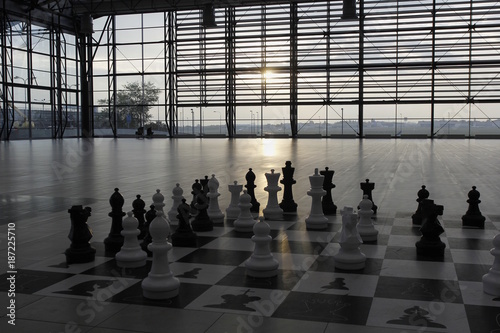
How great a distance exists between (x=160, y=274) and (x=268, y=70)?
2495cm

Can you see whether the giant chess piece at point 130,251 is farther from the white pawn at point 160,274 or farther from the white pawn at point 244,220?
the white pawn at point 244,220

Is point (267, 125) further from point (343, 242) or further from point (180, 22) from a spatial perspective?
point (343, 242)

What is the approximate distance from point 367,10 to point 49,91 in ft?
53.6

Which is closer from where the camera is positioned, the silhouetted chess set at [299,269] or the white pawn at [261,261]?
the silhouetted chess set at [299,269]

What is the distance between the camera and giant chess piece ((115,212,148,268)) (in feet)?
9.23

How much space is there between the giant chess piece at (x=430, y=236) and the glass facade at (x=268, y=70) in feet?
76.0

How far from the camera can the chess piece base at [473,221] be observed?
12.7 feet

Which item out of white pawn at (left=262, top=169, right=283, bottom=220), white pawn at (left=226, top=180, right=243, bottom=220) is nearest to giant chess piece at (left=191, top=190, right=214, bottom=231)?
white pawn at (left=226, top=180, right=243, bottom=220)

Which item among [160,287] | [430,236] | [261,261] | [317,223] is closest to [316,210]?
[317,223]

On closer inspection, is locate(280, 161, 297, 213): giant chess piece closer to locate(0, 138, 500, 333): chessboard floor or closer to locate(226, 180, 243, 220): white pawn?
locate(0, 138, 500, 333): chessboard floor

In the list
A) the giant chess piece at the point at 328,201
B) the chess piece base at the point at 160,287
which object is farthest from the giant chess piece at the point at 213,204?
the chess piece base at the point at 160,287

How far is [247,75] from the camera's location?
27.1 m

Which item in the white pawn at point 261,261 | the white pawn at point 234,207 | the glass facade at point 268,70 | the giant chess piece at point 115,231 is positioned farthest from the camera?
the glass facade at point 268,70

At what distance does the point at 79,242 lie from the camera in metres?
2.96
